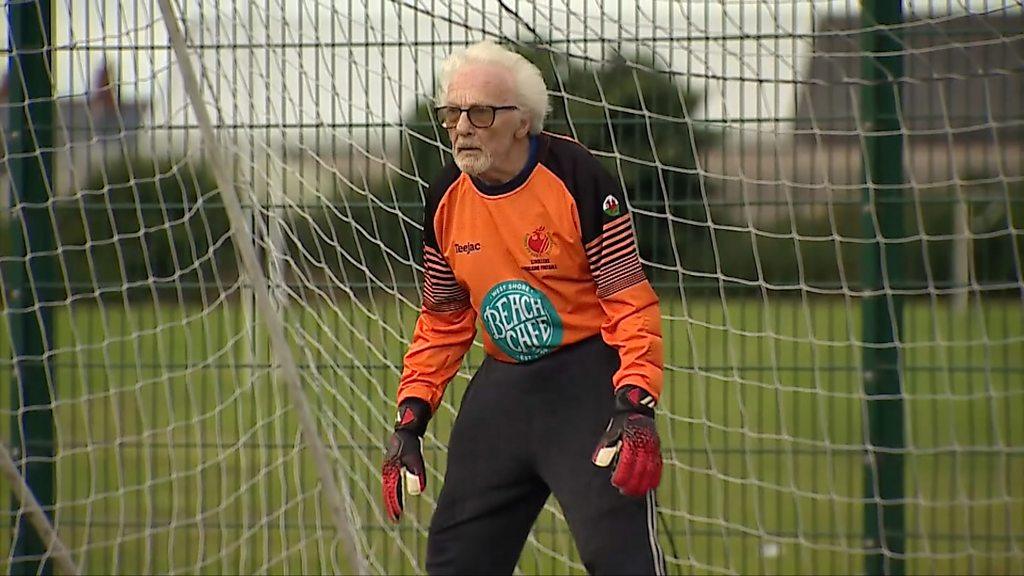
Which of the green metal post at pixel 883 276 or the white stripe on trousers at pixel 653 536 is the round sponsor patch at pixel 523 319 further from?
the green metal post at pixel 883 276

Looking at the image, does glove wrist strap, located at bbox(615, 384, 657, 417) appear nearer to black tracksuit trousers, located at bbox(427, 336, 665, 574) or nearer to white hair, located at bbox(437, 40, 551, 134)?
black tracksuit trousers, located at bbox(427, 336, 665, 574)

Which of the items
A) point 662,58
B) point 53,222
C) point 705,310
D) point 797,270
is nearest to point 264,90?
point 53,222

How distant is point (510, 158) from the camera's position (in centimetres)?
351

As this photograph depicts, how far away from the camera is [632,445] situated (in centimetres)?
332

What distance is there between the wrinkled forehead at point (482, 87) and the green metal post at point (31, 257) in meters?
2.48

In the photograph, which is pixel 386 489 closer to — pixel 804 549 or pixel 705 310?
pixel 705 310

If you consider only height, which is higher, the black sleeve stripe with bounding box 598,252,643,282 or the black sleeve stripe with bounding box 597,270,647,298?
the black sleeve stripe with bounding box 598,252,643,282

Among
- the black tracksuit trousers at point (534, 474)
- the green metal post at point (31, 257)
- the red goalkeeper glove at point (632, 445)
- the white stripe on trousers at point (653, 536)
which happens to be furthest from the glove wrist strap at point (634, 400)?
the green metal post at point (31, 257)

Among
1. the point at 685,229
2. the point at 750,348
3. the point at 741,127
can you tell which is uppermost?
the point at 741,127

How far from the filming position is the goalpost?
4984mm

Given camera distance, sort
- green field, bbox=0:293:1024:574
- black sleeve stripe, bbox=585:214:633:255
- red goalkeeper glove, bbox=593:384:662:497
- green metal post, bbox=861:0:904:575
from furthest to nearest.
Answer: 1. green field, bbox=0:293:1024:574
2. green metal post, bbox=861:0:904:575
3. black sleeve stripe, bbox=585:214:633:255
4. red goalkeeper glove, bbox=593:384:662:497

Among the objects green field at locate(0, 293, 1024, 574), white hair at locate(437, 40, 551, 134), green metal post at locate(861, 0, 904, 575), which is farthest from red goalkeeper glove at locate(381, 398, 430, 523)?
green metal post at locate(861, 0, 904, 575)

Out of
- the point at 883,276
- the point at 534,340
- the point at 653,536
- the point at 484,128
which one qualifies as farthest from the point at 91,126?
the point at 653,536

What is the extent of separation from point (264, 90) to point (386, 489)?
2070 millimetres
